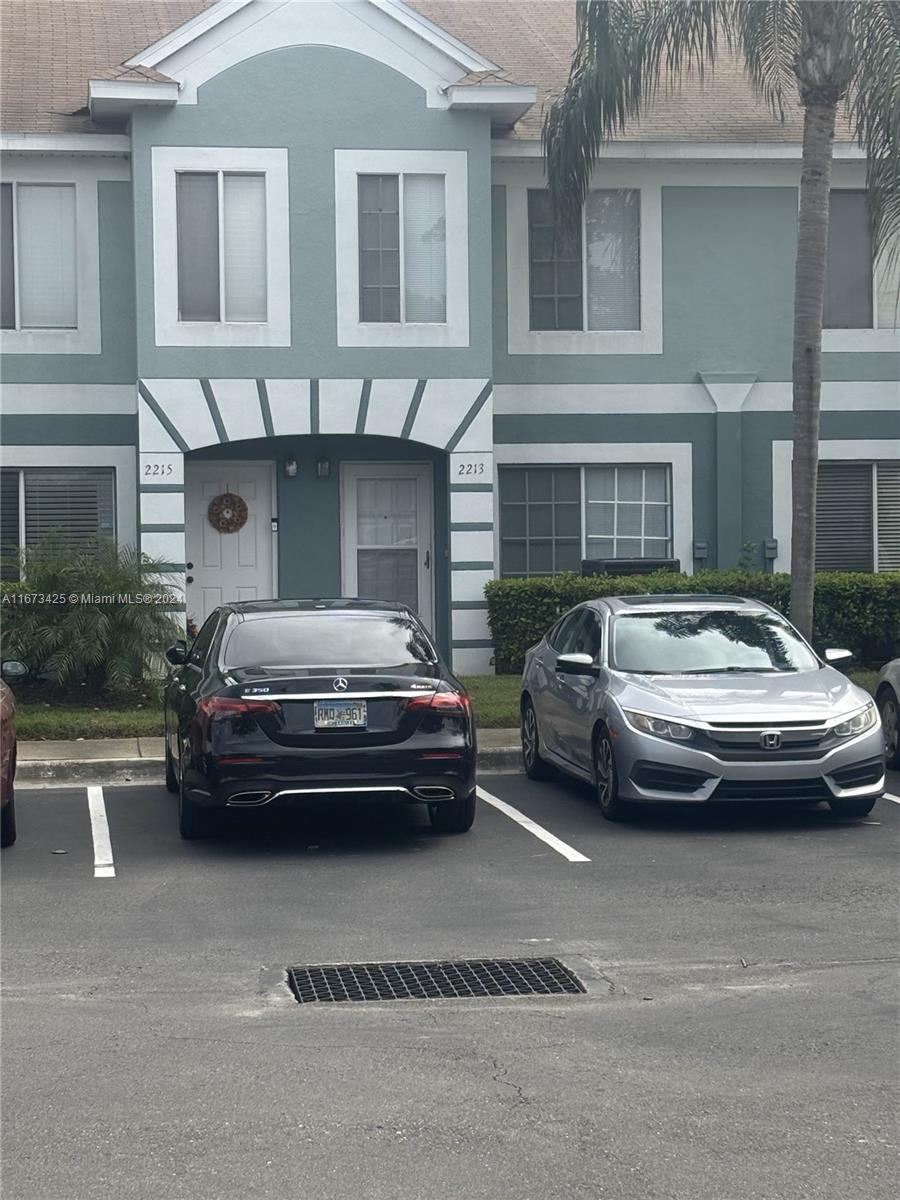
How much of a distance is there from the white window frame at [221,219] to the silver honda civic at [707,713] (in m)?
7.37

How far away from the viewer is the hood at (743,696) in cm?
1027

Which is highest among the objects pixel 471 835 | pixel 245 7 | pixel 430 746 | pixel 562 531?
pixel 245 7

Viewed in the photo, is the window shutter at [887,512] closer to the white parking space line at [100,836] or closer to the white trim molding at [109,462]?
the white trim molding at [109,462]

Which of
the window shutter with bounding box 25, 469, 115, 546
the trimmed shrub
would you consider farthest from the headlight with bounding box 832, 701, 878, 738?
the window shutter with bounding box 25, 469, 115, 546

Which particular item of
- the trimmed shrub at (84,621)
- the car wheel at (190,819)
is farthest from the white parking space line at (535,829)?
the trimmed shrub at (84,621)

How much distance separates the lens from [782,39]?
15875 millimetres

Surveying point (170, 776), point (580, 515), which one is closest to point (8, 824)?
point (170, 776)

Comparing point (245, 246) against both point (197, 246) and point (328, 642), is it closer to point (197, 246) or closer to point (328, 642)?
point (197, 246)

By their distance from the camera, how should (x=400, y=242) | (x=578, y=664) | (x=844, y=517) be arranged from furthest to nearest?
1. (x=844, y=517)
2. (x=400, y=242)
3. (x=578, y=664)

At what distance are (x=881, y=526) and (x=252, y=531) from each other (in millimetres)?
7783

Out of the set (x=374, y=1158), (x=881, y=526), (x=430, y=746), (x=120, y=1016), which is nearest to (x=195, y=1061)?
(x=120, y=1016)

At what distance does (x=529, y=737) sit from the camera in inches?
510

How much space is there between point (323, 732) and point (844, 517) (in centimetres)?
1223

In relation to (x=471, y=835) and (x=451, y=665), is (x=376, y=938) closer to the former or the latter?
(x=471, y=835)
